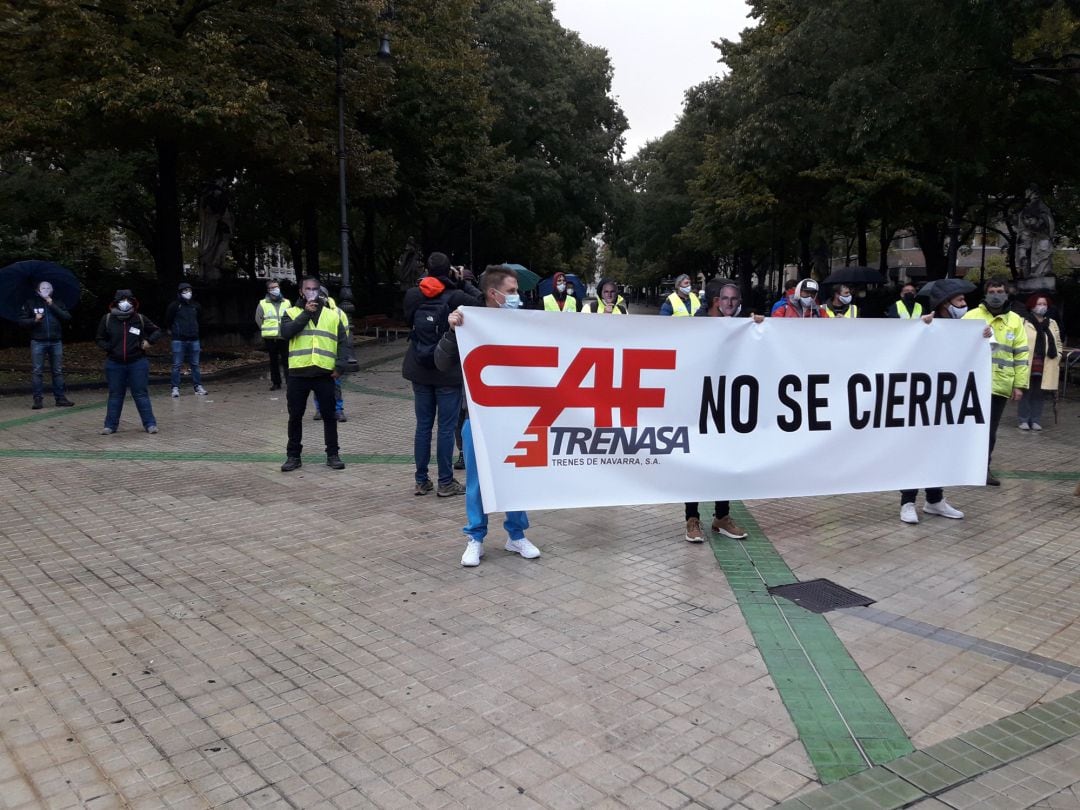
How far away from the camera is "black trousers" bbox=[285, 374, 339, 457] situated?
28.5 feet

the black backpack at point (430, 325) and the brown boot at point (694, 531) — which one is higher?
the black backpack at point (430, 325)

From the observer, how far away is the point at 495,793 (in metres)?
3.28

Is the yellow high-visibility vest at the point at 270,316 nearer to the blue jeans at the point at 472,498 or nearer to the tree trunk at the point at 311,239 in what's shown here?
the blue jeans at the point at 472,498

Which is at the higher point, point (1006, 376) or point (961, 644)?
point (1006, 376)

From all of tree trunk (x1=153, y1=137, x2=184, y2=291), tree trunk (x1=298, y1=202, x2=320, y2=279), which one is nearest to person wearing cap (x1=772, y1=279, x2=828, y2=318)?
tree trunk (x1=153, y1=137, x2=184, y2=291)

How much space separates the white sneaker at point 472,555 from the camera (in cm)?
585

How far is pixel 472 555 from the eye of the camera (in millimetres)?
5867

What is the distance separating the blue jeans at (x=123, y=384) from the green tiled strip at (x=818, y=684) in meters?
8.19

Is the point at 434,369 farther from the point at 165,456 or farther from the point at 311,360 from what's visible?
the point at 165,456

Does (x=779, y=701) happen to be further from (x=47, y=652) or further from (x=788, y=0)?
(x=788, y=0)

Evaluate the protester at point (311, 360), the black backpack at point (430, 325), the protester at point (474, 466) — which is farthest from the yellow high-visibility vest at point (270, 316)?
the protester at point (474, 466)

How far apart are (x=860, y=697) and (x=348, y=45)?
71.8 ft

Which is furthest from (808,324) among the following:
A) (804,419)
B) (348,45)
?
(348,45)

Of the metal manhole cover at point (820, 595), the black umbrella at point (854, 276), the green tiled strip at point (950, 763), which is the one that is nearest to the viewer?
the green tiled strip at point (950, 763)
